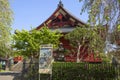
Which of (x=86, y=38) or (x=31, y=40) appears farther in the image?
(x=31, y=40)

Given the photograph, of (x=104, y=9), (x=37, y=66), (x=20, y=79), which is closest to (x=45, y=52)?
(x=37, y=66)

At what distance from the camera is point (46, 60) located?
20.7m

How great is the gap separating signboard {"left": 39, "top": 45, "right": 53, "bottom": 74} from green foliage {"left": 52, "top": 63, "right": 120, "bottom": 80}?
66cm

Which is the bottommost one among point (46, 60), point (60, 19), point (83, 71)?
point (83, 71)

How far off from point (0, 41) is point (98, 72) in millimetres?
16012

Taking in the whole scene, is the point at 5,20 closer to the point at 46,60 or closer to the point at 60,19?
the point at 60,19

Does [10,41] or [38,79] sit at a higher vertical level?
[10,41]

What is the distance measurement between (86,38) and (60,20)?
1037 cm

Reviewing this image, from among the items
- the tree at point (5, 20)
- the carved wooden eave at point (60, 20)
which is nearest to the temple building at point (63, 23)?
the carved wooden eave at point (60, 20)

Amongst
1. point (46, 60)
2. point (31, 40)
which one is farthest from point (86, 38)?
point (46, 60)

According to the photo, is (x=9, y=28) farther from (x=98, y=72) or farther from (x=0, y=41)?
(x=98, y=72)

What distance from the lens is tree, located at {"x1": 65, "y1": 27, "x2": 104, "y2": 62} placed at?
814 inches

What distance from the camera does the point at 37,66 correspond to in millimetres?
22391

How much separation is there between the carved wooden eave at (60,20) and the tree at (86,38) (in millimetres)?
5390
